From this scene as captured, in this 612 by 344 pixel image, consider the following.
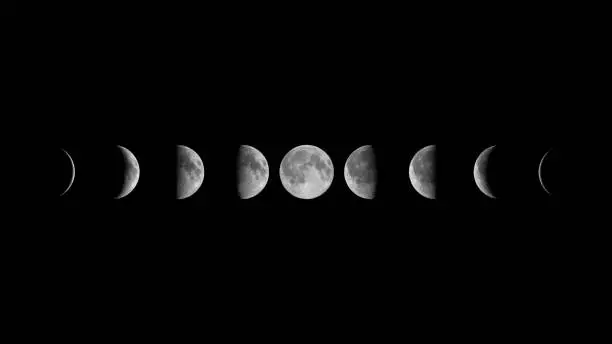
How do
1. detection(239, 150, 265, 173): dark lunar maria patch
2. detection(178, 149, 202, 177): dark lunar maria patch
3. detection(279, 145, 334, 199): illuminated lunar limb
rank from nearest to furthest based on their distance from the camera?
detection(279, 145, 334, 199): illuminated lunar limb, detection(239, 150, 265, 173): dark lunar maria patch, detection(178, 149, 202, 177): dark lunar maria patch

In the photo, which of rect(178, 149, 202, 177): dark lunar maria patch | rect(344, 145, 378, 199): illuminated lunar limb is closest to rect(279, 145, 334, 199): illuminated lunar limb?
rect(344, 145, 378, 199): illuminated lunar limb

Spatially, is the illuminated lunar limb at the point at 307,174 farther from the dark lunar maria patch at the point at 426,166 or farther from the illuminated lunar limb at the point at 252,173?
the dark lunar maria patch at the point at 426,166

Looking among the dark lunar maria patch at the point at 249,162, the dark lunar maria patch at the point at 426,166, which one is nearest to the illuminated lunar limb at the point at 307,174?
the dark lunar maria patch at the point at 249,162

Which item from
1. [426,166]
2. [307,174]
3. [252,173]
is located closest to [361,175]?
[307,174]

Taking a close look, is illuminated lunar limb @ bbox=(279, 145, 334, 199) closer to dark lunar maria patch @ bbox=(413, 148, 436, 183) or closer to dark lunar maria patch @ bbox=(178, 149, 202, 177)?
dark lunar maria patch @ bbox=(413, 148, 436, 183)

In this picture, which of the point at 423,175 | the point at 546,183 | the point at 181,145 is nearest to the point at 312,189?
the point at 423,175

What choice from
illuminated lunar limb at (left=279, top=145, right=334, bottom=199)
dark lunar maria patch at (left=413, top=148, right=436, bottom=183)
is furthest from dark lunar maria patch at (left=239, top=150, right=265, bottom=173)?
dark lunar maria patch at (left=413, top=148, right=436, bottom=183)

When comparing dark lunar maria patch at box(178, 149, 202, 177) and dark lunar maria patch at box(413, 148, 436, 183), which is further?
dark lunar maria patch at box(178, 149, 202, 177)

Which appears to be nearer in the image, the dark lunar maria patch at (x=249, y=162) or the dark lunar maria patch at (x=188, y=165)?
the dark lunar maria patch at (x=249, y=162)

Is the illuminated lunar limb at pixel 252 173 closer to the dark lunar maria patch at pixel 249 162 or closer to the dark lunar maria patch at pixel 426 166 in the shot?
the dark lunar maria patch at pixel 249 162

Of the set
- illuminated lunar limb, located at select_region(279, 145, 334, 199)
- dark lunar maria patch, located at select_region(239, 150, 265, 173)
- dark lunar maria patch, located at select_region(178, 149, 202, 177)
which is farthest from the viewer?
dark lunar maria patch, located at select_region(178, 149, 202, 177)

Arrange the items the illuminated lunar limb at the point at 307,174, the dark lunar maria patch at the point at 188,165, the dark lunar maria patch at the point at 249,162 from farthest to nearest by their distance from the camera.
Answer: the dark lunar maria patch at the point at 188,165
the dark lunar maria patch at the point at 249,162
the illuminated lunar limb at the point at 307,174

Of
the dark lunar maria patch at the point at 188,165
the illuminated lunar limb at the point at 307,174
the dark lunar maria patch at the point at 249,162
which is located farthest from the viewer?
the dark lunar maria patch at the point at 188,165

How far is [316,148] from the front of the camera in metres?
7.05
